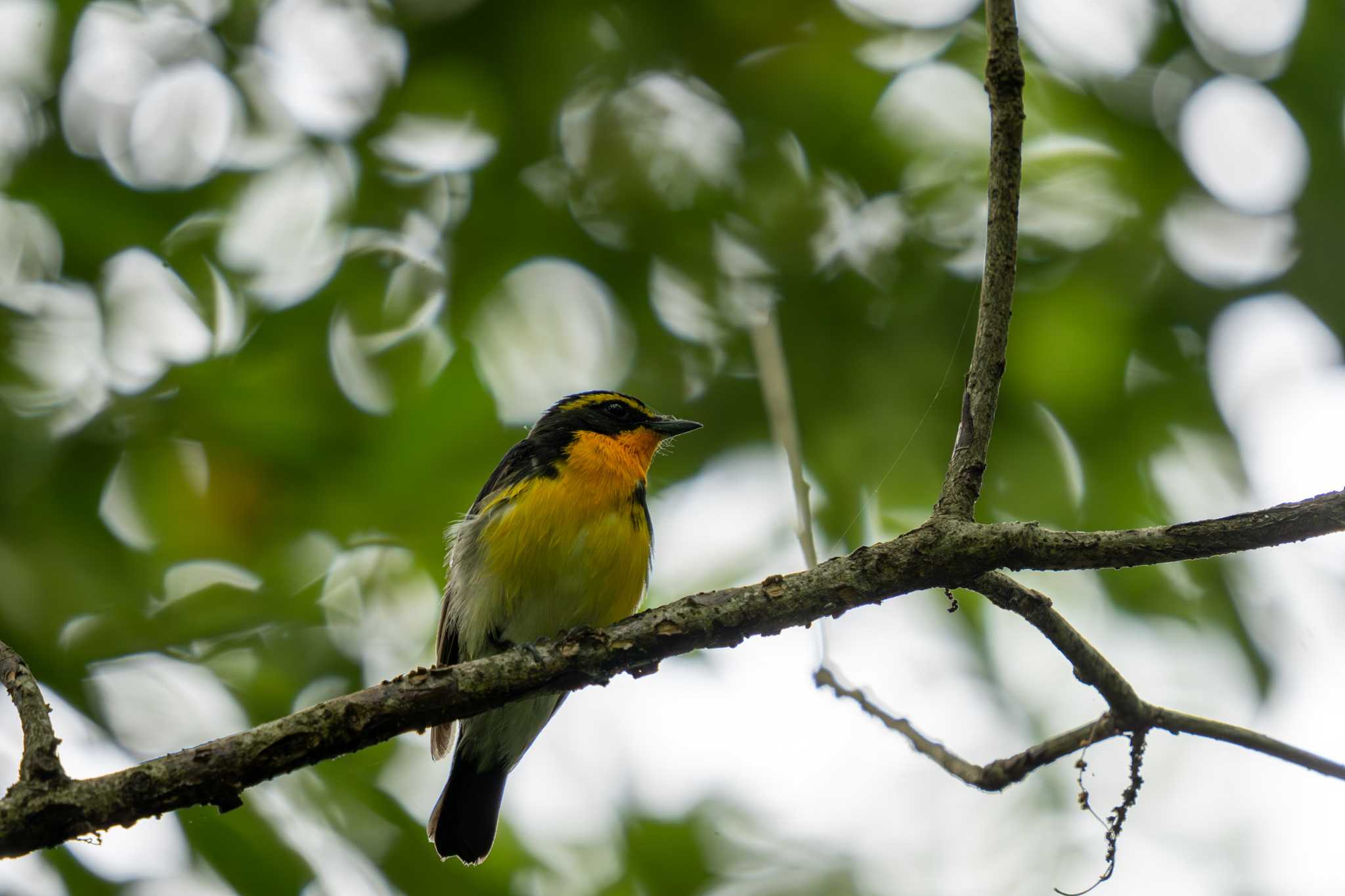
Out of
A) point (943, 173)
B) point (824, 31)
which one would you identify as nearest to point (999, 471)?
point (943, 173)

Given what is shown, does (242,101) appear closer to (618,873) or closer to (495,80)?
(495,80)

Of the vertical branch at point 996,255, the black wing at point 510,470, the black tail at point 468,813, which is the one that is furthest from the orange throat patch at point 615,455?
the vertical branch at point 996,255

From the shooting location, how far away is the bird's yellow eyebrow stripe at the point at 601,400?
599 cm

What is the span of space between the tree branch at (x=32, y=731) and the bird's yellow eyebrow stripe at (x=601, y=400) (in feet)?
11.6

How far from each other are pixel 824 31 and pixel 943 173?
40.4 inches

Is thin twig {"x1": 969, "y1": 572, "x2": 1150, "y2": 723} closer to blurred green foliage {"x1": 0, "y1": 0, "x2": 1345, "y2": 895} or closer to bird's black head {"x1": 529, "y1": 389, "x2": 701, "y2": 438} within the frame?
bird's black head {"x1": 529, "y1": 389, "x2": 701, "y2": 438}

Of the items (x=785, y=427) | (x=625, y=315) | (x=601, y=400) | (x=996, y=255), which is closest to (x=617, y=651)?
(x=785, y=427)

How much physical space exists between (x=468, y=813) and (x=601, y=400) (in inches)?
80.5

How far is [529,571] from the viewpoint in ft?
15.8

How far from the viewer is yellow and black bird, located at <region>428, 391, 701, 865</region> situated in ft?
15.8

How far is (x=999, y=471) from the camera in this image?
652 cm

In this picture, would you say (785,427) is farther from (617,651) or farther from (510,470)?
(510,470)

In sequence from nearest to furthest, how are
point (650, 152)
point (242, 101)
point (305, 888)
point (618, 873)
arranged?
point (305, 888) → point (618, 873) → point (242, 101) → point (650, 152)

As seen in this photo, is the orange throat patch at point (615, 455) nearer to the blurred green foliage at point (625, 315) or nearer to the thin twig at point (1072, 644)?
the blurred green foliage at point (625, 315)
